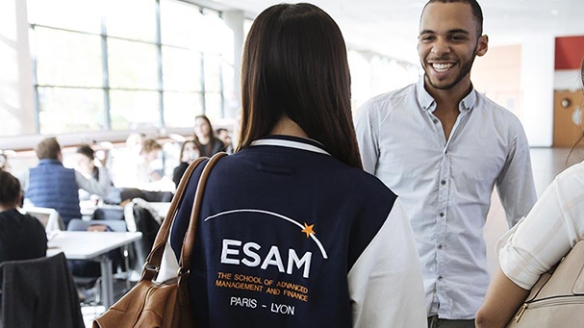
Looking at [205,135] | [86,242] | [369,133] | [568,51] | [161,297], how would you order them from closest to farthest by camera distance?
1. [161,297]
2. [369,133]
3. [86,242]
4. [205,135]
5. [568,51]

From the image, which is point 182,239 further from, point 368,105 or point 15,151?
point 15,151

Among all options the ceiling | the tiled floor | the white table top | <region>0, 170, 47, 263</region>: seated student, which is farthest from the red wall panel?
<region>0, 170, 47, 263</region>: seated student

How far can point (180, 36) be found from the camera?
38.9 feet

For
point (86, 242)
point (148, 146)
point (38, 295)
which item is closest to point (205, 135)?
point (148, 146)

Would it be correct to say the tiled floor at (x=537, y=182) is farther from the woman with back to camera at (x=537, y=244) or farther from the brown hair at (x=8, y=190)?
the brown hair at (x=8, y=190)

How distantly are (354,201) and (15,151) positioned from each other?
292 inches

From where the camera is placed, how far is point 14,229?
11.8ft

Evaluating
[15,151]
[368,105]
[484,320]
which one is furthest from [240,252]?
[15,151]

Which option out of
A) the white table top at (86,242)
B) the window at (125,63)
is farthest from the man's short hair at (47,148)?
the window at (125,63)

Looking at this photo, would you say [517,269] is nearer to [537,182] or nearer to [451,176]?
[451,176]

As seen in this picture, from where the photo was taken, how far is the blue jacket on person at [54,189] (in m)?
5.62

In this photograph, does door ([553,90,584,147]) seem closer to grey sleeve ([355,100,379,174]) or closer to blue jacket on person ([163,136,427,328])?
grey sleeve ([355,100,379,174])

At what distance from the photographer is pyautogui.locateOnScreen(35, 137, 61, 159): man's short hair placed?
568 centimetres

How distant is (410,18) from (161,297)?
620 inches
